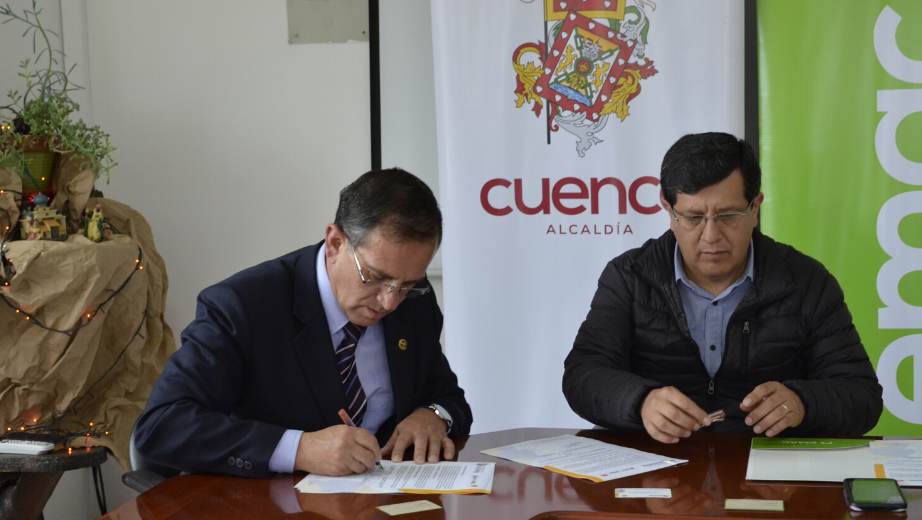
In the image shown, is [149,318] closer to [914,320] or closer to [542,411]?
[542,411]

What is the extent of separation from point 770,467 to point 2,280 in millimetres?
2304

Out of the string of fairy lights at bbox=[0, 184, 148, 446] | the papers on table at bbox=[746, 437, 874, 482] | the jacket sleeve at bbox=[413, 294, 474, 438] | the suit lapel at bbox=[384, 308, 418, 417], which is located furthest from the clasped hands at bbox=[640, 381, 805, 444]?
the string of fairy lights at bbox=[0, 184, 148, 446]

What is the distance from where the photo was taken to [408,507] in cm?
147

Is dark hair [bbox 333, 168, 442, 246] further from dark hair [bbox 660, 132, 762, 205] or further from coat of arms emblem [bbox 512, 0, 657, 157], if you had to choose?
coat of arms emblem [bbox 512, 0, 657, 157]

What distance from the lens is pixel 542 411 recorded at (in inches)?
135

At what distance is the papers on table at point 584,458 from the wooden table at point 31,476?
126 cm

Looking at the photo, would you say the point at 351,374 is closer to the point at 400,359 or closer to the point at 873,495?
the point at 400,359

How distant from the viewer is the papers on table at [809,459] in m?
1.62

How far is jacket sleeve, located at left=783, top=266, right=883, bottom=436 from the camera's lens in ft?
6.81

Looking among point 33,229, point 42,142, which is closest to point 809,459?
point 33,229

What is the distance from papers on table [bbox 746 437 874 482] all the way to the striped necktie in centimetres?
90

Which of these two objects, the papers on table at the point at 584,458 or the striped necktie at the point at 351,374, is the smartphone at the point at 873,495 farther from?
the striped necktie at the point at 351,374

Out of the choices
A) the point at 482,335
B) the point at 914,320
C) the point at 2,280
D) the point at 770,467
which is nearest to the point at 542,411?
the point at 482,335

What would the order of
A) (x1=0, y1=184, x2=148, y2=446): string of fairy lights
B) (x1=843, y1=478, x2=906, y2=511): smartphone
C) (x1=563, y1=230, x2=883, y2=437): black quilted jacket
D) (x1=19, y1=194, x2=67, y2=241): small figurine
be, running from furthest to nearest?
(x1=19, y1=194, x2=67, y2=241): small figurine → (x1=0, y1=184, x2=148, y2=446): string of fairy lights → (x1=563, y1=230, x2=883, y2=437): black quilted jacket → (x1=843, y1=478, x2=906, y2=511): smartphone
